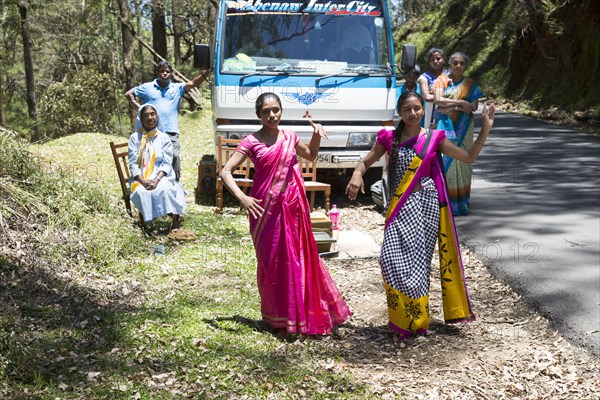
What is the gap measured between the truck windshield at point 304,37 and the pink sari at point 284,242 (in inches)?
182

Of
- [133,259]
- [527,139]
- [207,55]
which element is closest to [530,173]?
[527,139]

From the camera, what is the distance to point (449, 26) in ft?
133

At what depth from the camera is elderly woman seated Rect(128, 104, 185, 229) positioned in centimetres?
795

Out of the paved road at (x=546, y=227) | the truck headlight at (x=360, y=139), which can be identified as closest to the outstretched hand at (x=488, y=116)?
the paved road at (x=546, y=227)

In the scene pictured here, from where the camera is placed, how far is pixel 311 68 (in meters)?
9.51

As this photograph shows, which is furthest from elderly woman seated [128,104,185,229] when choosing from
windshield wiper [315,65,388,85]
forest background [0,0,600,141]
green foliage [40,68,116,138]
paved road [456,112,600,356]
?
green foliage [40,68,116,138]

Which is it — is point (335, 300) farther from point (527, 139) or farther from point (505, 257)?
point (527, 139)

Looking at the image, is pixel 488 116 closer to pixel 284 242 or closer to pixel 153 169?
pixel 284 242

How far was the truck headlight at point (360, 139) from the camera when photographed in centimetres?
967

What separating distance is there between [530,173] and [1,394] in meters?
9.81

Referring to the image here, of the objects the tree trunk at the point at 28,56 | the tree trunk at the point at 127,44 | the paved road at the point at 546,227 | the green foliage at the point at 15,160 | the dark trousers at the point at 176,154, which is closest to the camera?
the paved road at the point at 546,227

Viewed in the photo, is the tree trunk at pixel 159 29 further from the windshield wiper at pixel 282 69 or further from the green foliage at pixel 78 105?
the windshield wiper at pixel 282 69

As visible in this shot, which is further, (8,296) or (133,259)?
(133,259)

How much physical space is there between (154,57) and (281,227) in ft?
73.2
